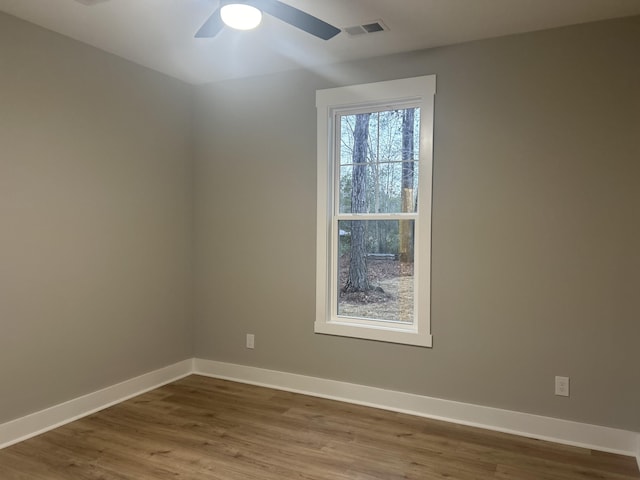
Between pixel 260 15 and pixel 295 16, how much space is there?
6.6 inches

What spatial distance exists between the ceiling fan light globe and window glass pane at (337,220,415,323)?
1759 millimetres

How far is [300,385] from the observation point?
3.62 metres

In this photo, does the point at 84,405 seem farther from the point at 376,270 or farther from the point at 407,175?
the point at 407,175

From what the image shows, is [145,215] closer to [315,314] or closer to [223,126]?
[223,126]

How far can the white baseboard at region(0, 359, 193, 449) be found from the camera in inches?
107

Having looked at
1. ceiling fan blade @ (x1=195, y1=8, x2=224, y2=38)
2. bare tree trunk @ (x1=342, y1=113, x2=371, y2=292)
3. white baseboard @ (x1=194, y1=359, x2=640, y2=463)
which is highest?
ceiling fan blade @ (x1=195, y1=8, x2=224, y2=38)

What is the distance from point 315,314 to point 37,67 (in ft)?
8.19

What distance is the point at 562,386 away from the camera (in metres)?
2.81

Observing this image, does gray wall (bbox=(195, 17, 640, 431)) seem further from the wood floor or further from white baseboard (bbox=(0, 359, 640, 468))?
the wood floor

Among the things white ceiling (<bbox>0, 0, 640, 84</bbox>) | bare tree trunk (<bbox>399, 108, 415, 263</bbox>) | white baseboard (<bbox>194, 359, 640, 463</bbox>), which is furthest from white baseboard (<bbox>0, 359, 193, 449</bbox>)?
white ceiling (<bbox>0, 0, 640, 84</bbox>)

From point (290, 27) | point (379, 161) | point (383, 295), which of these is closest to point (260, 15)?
point (290, 27)

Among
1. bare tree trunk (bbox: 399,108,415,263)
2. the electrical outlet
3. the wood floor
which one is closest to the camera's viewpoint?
the wood floor

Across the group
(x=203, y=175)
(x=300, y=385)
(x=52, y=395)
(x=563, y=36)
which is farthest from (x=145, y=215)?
(x=563, y=36)

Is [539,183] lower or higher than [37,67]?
lower
